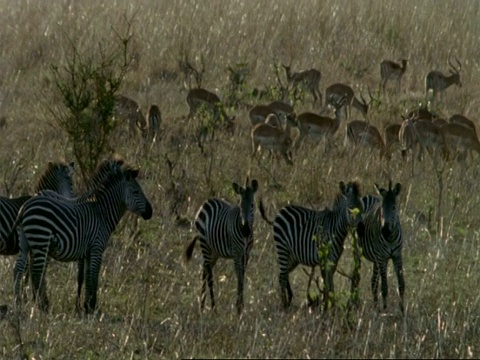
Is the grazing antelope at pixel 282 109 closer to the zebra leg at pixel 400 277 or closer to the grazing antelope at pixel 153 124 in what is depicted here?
the grazing antelope at pixel 153 124

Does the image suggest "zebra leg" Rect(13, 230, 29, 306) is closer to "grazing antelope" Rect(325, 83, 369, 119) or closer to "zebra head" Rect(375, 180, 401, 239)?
"zebra head" Rect(375, 180, 401, 239)

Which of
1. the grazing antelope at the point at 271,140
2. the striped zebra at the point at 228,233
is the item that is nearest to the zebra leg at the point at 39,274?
the striped zebra at the point at 228,233

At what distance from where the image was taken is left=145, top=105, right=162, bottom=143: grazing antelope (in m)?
15.0

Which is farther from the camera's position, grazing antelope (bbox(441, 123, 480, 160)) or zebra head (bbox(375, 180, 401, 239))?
grazing antelope (bbox(441, 123, 480, 160))

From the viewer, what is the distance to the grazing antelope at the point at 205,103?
15539mm

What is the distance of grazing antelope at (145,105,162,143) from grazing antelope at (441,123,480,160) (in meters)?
3.26

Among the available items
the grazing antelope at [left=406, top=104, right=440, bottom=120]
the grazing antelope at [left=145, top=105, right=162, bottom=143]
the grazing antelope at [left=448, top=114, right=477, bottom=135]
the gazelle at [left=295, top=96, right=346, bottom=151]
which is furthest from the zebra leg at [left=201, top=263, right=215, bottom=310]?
the grazing antelope at [left=406, top=104, right=440, bottom=120]

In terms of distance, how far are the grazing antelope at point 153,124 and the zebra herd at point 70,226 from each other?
4.83 metres

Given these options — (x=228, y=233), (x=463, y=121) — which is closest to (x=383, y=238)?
(x=228, y=233)

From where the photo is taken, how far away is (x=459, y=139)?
47.5ft

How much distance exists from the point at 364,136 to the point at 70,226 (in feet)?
20.1

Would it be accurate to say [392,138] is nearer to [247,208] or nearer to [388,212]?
[388,212]

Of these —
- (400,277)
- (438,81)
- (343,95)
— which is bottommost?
(400,277)

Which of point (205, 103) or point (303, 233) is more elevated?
point (205, 103)
